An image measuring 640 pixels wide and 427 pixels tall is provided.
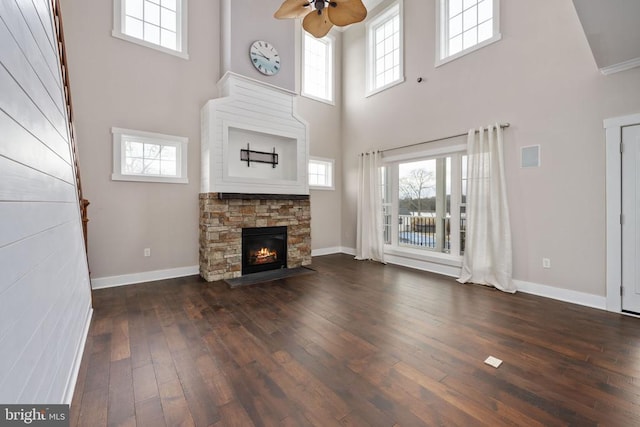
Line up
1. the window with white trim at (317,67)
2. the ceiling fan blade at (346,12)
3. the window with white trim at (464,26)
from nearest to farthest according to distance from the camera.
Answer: the ceiling fan blade at (346,12) → the window with white trim at (464,26) → the window with white trim at (317,67)

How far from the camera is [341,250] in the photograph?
6785 mm

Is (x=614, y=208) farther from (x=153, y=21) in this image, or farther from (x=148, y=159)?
(x=153, y=21)

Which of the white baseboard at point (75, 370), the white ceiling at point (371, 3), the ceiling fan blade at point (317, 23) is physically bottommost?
the white baseboard at point (75, 370)

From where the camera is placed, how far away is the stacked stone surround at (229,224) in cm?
432

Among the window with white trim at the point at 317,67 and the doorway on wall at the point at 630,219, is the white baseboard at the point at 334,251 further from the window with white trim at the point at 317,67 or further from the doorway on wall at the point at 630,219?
the doorway on wall at the point at 630,219

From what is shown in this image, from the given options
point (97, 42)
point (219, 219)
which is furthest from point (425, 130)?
point (97, 42)

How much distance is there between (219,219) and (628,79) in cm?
553

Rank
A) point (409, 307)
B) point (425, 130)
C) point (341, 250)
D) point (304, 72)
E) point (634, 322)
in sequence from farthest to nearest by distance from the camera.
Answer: point (341, 250) → point (304, 72) → point (425, 130) → point (409, 307) → point (634, 322)

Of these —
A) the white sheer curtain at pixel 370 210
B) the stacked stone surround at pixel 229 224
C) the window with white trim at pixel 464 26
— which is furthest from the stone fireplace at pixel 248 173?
the window with white trim at pixel 464 26

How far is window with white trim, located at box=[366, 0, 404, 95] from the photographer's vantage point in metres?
5.41

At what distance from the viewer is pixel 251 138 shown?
5078 millimetres

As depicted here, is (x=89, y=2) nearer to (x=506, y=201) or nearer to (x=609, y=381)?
(x=506, y=201)

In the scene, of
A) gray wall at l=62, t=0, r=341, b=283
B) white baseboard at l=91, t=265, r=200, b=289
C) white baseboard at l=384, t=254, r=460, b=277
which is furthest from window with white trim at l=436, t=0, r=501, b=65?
white baseboard at l=91, t=265, r=200, b=289

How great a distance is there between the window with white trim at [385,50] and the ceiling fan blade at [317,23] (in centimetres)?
264
